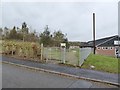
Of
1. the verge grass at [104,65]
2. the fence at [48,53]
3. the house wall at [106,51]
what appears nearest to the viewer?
the verge grass at [104,65]

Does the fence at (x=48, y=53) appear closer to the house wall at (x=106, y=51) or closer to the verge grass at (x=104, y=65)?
the verge grass at (x=104, y=65)

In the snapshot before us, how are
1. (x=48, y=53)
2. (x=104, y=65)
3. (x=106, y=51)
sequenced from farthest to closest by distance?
(x=106, y=51), (x=48, y=53), (x=104, y=65)

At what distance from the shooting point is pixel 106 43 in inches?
1945

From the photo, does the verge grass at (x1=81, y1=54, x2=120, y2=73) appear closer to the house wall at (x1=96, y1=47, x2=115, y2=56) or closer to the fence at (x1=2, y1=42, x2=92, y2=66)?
the fence at (x1=2, y1=42, x2=92, y2=66)

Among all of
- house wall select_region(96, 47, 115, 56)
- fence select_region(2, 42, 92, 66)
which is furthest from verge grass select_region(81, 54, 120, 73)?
Result: house wall select_region(96, 47, 115, 56)

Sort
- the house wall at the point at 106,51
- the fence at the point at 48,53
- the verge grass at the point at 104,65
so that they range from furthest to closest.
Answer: the house wall at the point at 106,51
the fence at the point at 48,53
the verge grass at the point at 104,65

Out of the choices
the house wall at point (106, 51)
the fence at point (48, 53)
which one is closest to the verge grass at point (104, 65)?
the fence at point (48, 53)

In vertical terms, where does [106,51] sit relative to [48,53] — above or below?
below

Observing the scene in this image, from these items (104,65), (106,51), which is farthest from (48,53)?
(106,51)

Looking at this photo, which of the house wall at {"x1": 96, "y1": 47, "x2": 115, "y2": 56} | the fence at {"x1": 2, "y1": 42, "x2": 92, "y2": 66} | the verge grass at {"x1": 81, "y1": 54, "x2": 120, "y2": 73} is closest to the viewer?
the verge grass at {"x1": 81, "y1": 54, "x2": 120, "y2": 73}

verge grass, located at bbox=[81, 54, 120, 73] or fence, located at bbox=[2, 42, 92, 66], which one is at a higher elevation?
fence, located at bbox=[2, 42, 92, 66]

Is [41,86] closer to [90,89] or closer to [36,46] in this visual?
[90,89]

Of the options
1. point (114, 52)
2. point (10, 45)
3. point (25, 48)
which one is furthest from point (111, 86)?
point (114, 52)

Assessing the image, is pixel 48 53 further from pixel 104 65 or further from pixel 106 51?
pixel 106 51
